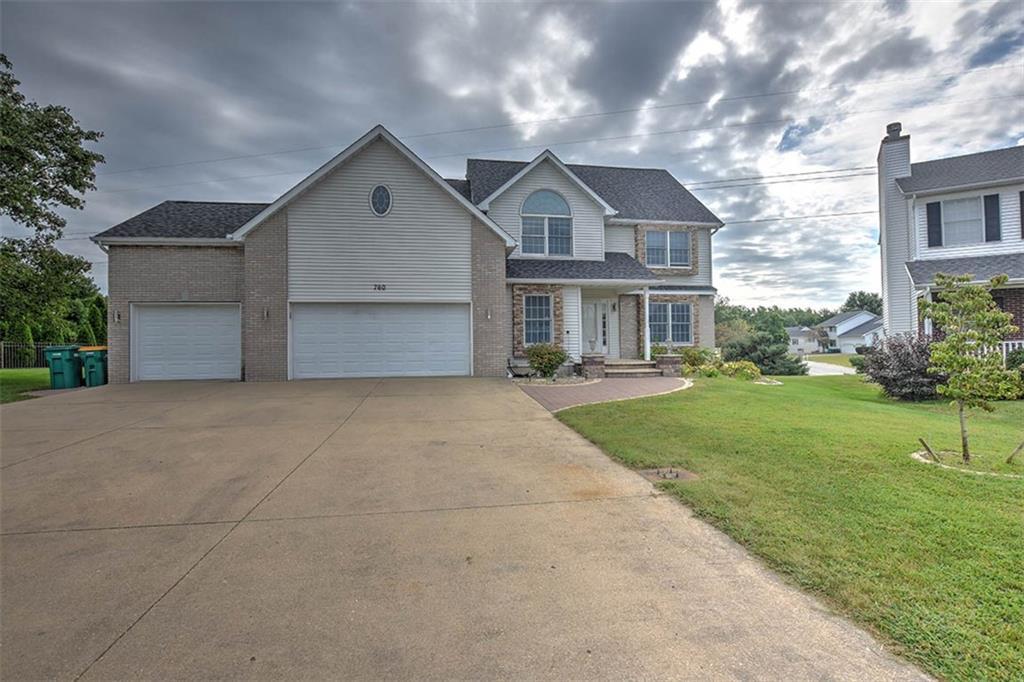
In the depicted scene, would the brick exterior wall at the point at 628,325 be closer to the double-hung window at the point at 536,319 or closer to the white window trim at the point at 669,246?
the white window trim at the point at 669,246

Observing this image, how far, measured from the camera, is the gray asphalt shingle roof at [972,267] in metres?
15.6

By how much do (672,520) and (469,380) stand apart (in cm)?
1038

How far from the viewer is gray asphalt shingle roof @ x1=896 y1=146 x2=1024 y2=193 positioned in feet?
55.1

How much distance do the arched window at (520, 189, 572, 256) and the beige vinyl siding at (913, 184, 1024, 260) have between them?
13.6 meters

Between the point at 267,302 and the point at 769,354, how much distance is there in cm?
2140

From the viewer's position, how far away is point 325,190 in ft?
47.5

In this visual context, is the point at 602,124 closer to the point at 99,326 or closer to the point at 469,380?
the point at 469,380

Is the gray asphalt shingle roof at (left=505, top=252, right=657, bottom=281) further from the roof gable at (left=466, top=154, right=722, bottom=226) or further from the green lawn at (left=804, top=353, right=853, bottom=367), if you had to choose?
the green lawn at (left=804, top=353, right=853, bottom=367)

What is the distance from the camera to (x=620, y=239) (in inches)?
764

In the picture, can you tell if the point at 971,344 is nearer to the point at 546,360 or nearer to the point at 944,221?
the point at 546,360

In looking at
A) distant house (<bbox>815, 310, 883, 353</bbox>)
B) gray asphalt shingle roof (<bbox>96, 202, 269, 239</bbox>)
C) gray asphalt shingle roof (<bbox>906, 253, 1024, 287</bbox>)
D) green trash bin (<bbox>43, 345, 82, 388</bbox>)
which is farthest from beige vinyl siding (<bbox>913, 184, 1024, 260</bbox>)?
distant house (<bbox>815, 310, 883, 353</bbox>)

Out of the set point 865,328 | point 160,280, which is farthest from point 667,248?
point 865,328

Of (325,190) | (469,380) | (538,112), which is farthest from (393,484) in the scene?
(538,112)

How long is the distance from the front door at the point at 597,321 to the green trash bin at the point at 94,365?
1616 centimetres
